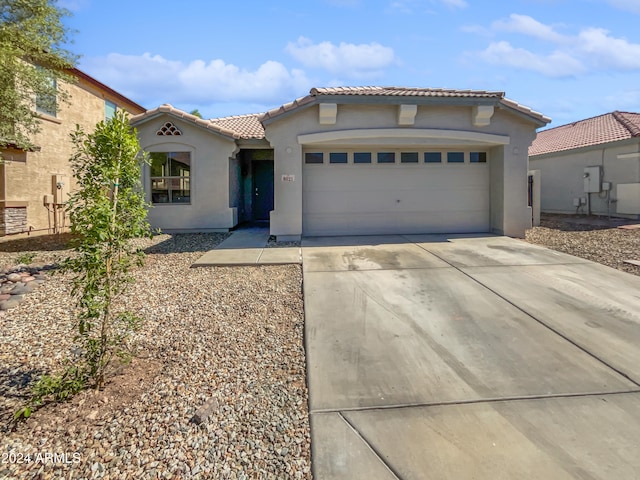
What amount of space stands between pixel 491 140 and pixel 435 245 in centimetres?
353

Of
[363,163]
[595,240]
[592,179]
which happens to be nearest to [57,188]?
[363,163]

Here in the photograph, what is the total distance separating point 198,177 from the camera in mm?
12109

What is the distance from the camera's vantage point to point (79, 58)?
1095 cm

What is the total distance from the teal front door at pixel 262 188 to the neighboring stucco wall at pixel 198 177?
3.13 m

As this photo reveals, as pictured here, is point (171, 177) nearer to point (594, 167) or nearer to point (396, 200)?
point (396, 200)

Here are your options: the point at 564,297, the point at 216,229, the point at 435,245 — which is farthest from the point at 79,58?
the point at 564,297

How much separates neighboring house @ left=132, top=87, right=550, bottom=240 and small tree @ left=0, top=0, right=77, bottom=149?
265cm

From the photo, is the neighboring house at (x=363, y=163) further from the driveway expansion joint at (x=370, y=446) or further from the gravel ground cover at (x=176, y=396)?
the driveway expansion joint at (x=370, y=446)

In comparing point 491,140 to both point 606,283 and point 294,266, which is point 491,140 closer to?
point 606,283

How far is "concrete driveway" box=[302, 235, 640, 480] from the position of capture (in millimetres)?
2553

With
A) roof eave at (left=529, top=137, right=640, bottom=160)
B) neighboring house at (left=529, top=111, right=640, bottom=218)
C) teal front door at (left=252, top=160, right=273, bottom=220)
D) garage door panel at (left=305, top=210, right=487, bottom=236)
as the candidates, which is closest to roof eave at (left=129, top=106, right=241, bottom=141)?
teal front door at (left=252, top=160, right=273, bottom=220)

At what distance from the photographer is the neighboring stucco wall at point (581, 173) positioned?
15031 millimetres

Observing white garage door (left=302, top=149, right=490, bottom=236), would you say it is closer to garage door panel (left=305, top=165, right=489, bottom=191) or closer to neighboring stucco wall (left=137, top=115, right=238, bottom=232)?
garage door panel (left=305, top=165, right=489, bottom=191)

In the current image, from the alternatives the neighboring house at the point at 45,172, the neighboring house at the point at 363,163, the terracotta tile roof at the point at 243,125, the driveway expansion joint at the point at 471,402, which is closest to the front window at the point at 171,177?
the neighboring house at the point at 363,163
